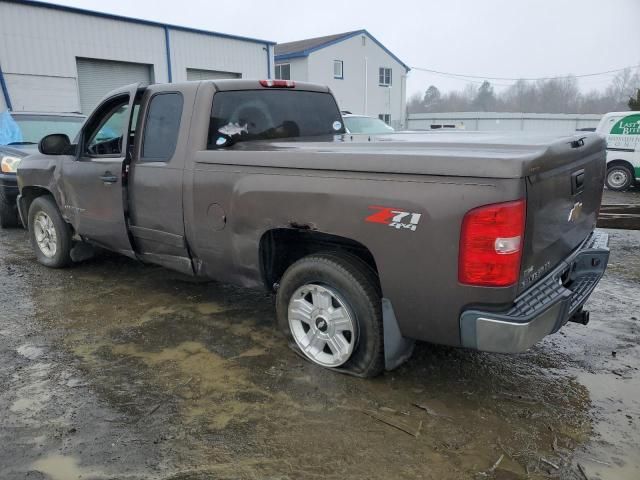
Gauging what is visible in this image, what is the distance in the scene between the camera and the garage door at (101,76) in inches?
703

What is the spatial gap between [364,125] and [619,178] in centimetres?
635

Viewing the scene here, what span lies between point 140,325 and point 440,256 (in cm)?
275

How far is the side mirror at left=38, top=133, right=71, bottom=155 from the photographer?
195 inches

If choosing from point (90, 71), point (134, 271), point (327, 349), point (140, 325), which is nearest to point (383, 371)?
point (327, 349)

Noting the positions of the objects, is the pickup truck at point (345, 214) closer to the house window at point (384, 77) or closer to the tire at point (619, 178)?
the tire at point (619, 178)

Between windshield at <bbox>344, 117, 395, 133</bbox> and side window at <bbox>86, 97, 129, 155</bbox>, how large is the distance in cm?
746

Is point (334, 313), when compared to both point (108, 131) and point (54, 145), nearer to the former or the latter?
point (108, 131)

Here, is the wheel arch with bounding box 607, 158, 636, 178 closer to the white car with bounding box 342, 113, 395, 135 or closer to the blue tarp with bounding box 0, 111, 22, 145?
the white car with bounding box 342, 113, 395, 135

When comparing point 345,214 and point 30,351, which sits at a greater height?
point 345,214

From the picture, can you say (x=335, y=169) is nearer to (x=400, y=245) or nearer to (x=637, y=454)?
(x=400, y=245)

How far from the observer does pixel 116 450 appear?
2674 millimetres

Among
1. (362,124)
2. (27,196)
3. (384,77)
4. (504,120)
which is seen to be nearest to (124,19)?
(362,124)

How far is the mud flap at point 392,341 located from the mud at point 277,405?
24 cm

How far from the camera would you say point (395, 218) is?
9.04ft
